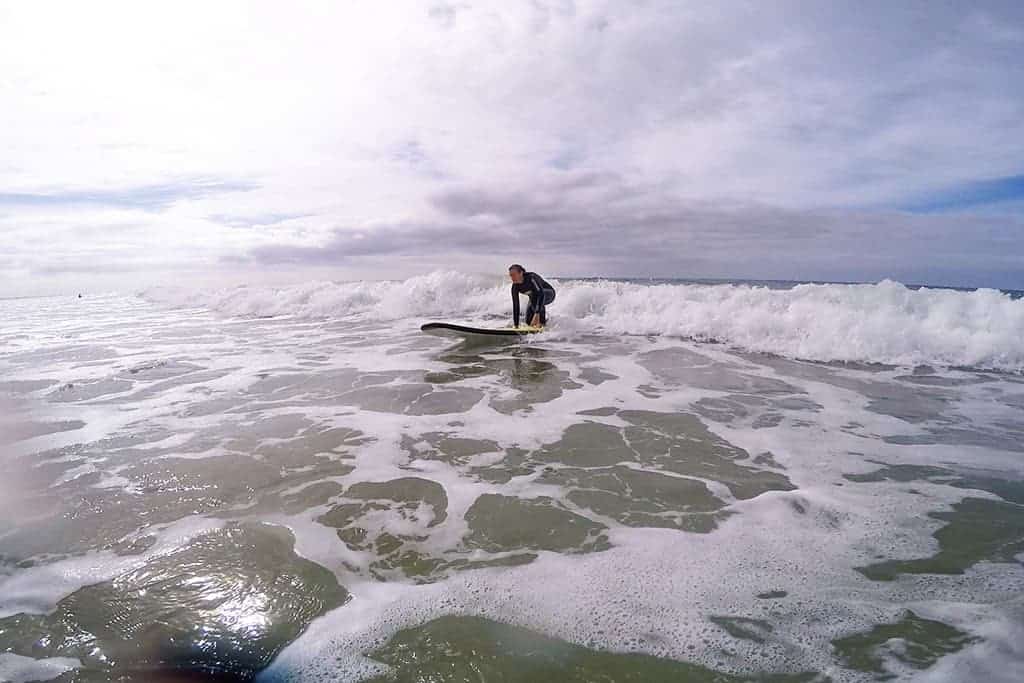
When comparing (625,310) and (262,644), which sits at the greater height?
(625,310)

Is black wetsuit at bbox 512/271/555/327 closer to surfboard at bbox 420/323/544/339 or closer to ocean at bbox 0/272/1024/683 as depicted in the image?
surfboard at bbox 420/323/544/339

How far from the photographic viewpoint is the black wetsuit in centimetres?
1203

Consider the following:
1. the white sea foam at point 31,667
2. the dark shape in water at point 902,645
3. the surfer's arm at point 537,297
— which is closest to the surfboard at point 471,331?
the surfer's arm at point 537,297

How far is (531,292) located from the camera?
481 inches

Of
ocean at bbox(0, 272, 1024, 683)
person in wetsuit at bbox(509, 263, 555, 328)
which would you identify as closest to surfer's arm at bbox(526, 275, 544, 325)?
person in wetsuit at bbox(509, 263, 555, 328)

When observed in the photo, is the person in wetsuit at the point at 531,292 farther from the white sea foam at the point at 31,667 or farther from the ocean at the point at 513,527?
the white sea foam at the point at 31,667

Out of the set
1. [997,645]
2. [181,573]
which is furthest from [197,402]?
[997,645]

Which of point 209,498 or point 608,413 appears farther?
point 608,413

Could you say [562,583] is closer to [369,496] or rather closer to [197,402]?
[369,496]

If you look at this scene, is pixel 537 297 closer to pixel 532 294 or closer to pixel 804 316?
pixel 532 294

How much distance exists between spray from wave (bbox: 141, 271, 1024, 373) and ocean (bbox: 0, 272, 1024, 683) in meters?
1.65

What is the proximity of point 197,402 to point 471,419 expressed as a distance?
3.81 meters

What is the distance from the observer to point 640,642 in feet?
7.58

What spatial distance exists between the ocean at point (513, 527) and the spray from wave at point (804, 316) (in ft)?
5.42
